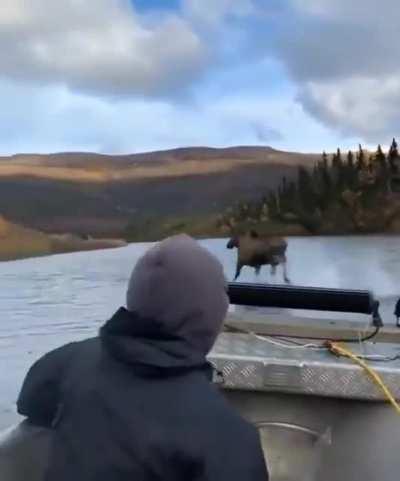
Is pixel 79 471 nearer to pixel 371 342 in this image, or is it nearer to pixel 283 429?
pixel 283 429

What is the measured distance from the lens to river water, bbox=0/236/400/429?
5059mm

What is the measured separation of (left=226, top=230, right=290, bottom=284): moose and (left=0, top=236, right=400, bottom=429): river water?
0.18ft

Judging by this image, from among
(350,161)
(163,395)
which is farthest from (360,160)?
(163,395)

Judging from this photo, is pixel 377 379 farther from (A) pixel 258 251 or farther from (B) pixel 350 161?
(B) pixel 350 161

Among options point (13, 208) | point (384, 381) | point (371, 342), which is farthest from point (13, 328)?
point (384, 381)

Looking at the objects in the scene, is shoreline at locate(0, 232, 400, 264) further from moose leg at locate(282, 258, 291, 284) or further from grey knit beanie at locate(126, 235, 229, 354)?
grey knit beanie at locate(126, 235, 229, 354)

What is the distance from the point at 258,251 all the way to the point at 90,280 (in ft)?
Result: 3.88

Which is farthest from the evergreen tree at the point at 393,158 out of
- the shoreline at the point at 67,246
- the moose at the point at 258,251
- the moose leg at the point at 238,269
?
the moose leg at the point at 238,269

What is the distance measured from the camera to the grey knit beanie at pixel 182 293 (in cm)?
138

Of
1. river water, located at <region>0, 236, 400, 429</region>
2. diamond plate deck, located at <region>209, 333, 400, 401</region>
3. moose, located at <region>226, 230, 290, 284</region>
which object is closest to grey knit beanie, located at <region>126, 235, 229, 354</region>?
diamond plate deck, located at <region>209, 333, 400, 401</region>

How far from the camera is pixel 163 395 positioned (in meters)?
1.42

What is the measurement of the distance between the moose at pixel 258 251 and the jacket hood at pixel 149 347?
402cm

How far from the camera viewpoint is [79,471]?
1436 mm

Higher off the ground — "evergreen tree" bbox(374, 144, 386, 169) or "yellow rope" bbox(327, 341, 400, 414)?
"evergreen tree" bbox(374, 144, 386, 169)
